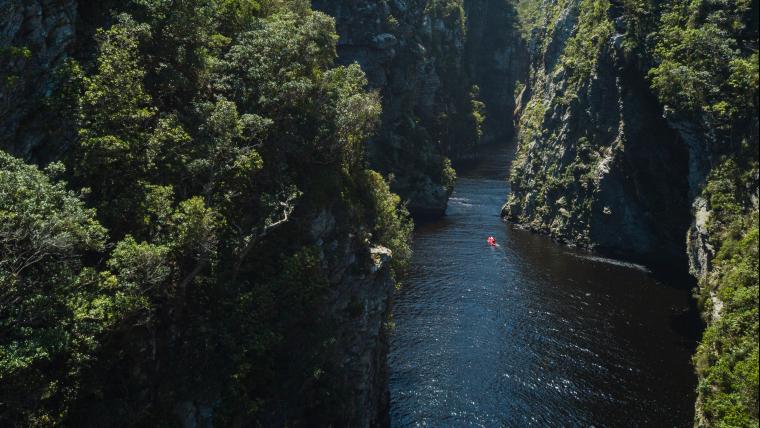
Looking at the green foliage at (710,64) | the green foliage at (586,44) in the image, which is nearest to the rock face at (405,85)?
the green foliage at (586,44)

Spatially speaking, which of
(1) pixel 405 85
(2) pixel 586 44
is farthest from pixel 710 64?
(1) pixel 405 85

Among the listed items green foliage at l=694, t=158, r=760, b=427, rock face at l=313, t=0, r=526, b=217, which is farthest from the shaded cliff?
rock face at l=313, t=0, r=526, b=217

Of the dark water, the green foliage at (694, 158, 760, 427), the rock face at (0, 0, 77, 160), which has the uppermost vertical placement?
the rock face at (0, 0, 77, 160)

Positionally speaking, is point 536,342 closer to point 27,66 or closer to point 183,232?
point 183,232

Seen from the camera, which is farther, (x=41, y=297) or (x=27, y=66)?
(x=27, y=66)

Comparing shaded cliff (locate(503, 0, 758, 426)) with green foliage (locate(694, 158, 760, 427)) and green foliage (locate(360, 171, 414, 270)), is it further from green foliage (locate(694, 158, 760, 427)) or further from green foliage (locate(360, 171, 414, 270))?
green foliage (locate(360, 171, 414, 270))
